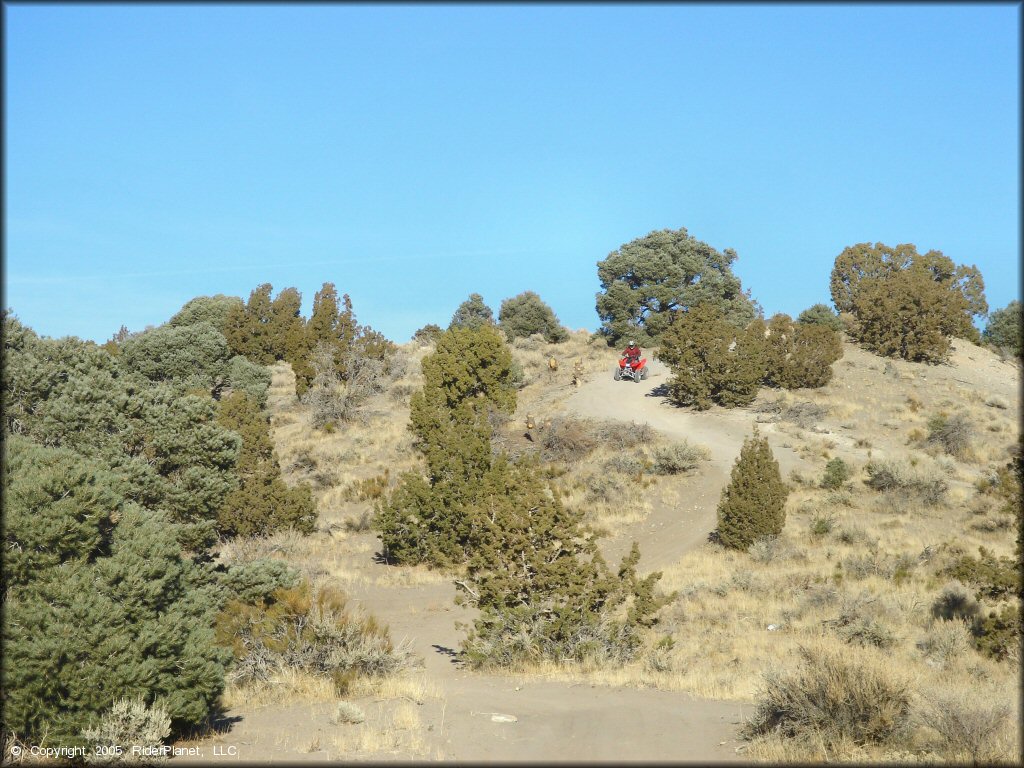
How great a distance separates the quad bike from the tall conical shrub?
68.7 ft

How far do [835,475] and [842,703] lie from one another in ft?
62.4

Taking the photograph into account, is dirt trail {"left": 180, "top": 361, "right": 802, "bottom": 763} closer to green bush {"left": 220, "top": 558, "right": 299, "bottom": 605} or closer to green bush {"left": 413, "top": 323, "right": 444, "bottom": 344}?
green bush {"left": 220, "top": 558, "right": 299, "bottom": 605}

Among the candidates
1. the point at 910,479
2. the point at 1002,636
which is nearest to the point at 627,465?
the point at 910,479

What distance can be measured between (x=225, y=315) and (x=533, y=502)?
1621 inches

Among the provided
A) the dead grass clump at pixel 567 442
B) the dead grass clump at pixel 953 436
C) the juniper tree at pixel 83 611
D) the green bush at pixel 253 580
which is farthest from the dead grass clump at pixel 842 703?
the dead grass clump at pixel 953 436

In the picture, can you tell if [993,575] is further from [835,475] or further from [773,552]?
[835,475]

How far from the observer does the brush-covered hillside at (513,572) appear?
812cm

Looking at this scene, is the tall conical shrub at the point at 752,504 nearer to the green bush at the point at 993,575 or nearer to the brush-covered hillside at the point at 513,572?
the brush-covered hillside at the point at 513,572

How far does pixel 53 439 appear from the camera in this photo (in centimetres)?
1198

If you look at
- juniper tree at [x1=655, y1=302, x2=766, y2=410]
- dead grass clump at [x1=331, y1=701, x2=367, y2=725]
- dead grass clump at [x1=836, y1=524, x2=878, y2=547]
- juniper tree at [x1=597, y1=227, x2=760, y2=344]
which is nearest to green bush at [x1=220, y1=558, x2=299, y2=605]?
dead grass clump at [x1=331, y1=701, x2=367, y2=725]

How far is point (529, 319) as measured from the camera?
6644cm

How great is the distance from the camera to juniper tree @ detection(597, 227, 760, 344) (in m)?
56.2

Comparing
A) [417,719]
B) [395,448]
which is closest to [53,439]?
[417,719]

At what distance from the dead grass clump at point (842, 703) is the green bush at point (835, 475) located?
59.6ft
